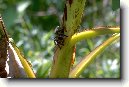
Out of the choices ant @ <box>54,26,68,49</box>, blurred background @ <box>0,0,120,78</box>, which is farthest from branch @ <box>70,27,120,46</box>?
blurred background @ <box>0,0,120,78</box>

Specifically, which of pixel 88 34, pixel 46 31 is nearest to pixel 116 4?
pixel 88 34

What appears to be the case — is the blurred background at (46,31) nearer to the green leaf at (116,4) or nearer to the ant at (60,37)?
the green leaf at (116,4)

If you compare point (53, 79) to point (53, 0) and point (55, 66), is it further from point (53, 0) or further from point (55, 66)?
point (53, 0)

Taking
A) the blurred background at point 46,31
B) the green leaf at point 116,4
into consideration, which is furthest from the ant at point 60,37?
the blurred background at point 46,31

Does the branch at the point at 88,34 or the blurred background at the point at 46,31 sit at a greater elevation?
the blurred background at the point at 46,31

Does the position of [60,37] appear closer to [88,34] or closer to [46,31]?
[88,34]

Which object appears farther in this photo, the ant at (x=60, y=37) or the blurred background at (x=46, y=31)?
the blurred background at (x=46, y=31)

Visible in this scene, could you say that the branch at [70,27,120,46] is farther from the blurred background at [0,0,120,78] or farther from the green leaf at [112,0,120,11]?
the blurred background at [0,0,120,78]

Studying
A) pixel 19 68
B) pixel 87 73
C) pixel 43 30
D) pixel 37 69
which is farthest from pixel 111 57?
pixel 19 68
